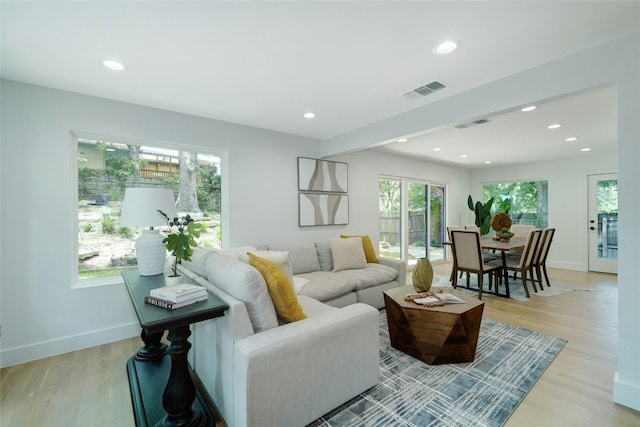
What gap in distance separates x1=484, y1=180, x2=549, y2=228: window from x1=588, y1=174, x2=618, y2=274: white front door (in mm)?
790

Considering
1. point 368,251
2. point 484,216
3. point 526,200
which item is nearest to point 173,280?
point 368,251

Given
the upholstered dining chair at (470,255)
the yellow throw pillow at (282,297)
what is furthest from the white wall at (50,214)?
the upholstered dining chair at (470,255)

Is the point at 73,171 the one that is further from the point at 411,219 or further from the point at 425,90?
the point at 411,219

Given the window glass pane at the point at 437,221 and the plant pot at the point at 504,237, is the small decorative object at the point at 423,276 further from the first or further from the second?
the window glass pane at the point at 437,221

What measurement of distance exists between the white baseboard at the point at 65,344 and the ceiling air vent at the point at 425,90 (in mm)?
3757

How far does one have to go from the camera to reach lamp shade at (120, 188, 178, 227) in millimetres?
2135

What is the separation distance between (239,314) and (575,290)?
216 inches

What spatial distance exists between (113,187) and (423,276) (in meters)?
3.37

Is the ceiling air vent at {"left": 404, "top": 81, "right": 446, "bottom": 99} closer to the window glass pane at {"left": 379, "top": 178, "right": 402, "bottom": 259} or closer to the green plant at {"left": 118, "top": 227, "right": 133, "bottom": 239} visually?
the window glass pane at {"left": 379, "top": 178, "right": 402, "bottom": 259}

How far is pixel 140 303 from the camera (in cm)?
163

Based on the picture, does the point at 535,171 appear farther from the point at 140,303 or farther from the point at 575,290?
the point at 140,303

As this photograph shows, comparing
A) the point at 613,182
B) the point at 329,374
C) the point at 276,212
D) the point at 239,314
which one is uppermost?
the point at 613,182

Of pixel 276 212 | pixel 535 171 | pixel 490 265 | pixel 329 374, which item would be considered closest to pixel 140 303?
pixel 329 374

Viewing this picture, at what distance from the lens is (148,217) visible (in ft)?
7.09
